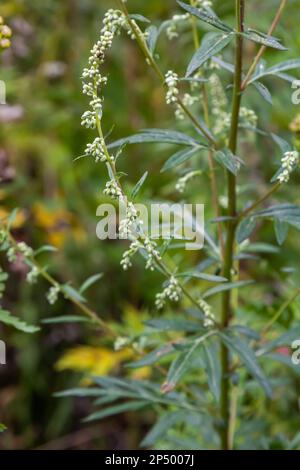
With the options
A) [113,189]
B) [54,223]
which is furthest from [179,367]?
[54,223]

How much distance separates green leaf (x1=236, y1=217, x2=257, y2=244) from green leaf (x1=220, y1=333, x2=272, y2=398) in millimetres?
229

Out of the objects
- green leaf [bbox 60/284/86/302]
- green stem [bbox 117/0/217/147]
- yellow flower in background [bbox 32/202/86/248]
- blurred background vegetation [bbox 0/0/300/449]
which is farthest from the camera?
yellow flower in background [bbox 32/202/86/248]

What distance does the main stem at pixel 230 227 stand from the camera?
3.84ft

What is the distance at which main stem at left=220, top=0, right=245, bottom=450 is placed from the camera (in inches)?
46.1

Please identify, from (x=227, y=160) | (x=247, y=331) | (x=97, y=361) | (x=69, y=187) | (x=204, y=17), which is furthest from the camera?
(x=69, y=187)

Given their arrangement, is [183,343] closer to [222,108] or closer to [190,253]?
[222,108]

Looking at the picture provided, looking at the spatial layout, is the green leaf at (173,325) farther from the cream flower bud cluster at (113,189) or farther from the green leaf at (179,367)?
the cream flower bud cluster at (113,189)

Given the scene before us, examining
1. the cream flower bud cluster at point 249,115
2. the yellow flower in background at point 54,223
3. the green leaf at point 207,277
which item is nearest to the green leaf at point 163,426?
the green leaf at point 207,277

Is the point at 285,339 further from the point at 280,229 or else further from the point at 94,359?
the point at 94,359

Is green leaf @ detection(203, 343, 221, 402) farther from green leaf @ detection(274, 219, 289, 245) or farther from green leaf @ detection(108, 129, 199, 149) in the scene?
green leaf @ detection(108, 129, 199, 149)

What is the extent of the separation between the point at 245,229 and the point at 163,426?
547 millimetres

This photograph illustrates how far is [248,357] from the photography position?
51.3 inches

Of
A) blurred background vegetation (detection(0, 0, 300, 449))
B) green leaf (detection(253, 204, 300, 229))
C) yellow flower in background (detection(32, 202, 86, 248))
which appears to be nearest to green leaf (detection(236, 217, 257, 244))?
green leaf (detection(253, 204, 300, 229))

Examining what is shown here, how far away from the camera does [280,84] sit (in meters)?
2.75
